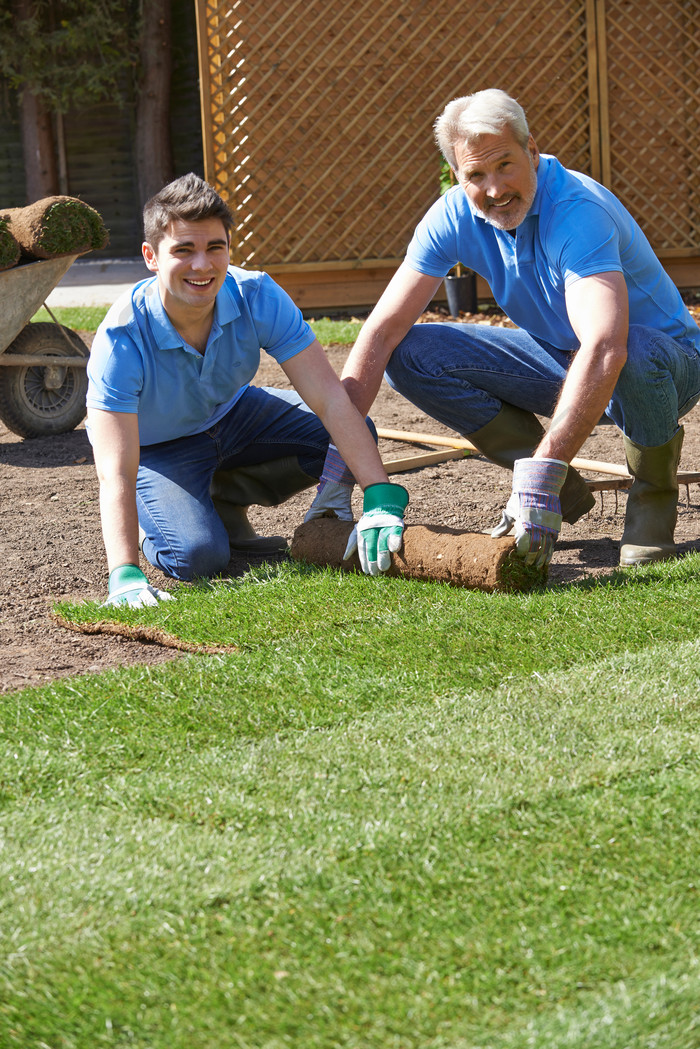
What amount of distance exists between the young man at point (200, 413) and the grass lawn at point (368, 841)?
0.50 m

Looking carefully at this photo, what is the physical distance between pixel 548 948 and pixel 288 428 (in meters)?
2.38

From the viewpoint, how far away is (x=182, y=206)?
2.94 m

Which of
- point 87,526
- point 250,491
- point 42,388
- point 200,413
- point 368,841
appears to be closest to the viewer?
point 368,841

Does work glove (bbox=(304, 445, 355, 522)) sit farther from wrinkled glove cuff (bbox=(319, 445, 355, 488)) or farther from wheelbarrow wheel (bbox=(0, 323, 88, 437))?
wheelbarrow wheel (bbox=(0, 323, 88, 437))

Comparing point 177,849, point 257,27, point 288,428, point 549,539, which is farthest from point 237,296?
point 257,27

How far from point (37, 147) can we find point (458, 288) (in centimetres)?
746

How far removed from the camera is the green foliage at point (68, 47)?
501 inches

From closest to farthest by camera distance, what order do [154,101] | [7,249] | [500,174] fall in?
1. [500,174]
2. [7,249]
3. [154,101]

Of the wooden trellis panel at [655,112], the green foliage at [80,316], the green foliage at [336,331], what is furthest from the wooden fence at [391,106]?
the green foliage at [80,316]

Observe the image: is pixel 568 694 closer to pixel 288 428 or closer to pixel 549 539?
pixel 549 539

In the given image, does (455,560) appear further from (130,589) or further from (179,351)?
(179,351)

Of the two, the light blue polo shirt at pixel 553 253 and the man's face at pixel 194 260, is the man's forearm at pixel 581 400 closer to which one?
the light blue polo shirt at pixel 553 253

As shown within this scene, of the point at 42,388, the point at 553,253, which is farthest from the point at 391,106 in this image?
the point at 553,253

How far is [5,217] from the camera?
4.91 meters
